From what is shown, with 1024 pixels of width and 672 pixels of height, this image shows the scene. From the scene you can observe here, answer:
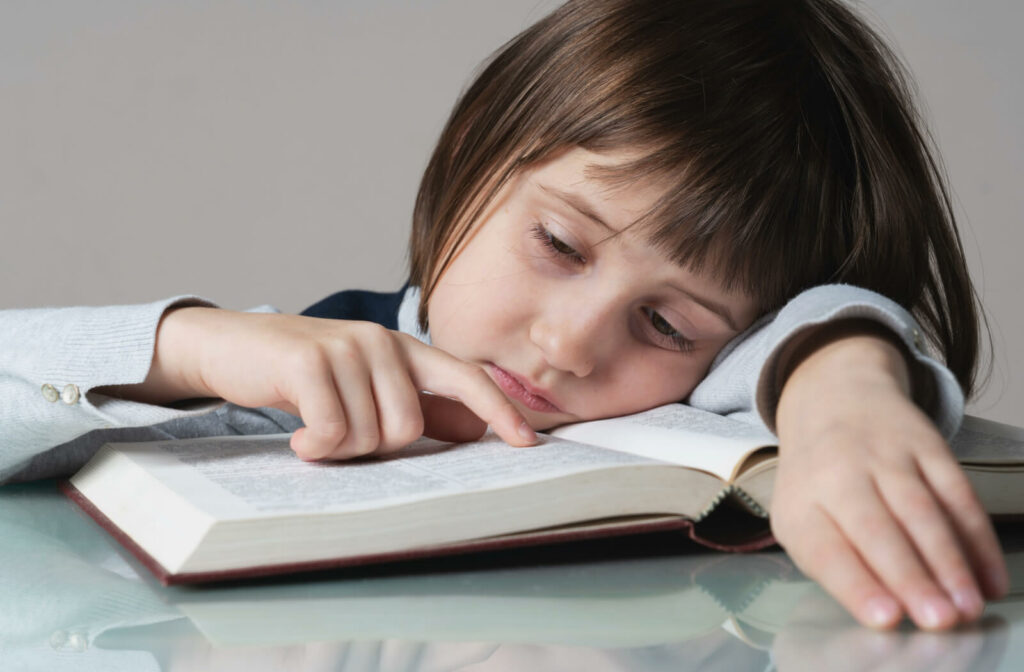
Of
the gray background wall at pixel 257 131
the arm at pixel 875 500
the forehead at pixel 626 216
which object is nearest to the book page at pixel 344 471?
the arm at pixel 875 500

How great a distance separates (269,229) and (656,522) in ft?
6.92

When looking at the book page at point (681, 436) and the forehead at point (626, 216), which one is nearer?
the book page at point (681, 436)

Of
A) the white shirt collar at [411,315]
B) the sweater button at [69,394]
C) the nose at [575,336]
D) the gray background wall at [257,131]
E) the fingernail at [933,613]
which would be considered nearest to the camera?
the fingernail at [933,613]

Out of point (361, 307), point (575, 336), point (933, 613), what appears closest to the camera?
point (933, 613)

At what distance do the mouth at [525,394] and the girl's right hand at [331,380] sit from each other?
7.0 inches

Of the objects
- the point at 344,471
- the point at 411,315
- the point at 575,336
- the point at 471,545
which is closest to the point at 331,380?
the point at 344,471

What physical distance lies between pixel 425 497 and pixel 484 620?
7 centimetres

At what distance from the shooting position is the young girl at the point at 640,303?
60cm

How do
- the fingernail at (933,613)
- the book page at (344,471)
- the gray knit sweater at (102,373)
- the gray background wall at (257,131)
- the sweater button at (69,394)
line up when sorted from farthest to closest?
the gray background wall at (257,131) → the sweater button at (69,394) → the gray knit sweater at (102,373) → the book page at (344,471) → the fingernail at (933,613)

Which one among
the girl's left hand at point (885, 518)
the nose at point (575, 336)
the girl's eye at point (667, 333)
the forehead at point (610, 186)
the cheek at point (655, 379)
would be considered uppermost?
the forehead at point (610, 186)

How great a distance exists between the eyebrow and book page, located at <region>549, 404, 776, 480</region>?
9 centimetres

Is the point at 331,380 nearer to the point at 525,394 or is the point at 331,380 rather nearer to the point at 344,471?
the point at 344,471

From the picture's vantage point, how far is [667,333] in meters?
0.94

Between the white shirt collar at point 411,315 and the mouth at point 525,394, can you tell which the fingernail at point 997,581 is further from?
the white shirt collar at point 411,315
